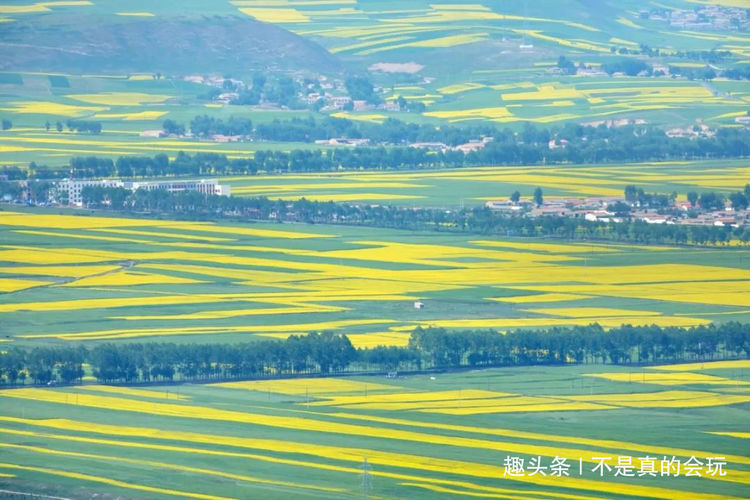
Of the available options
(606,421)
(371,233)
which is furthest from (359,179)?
(606,421)

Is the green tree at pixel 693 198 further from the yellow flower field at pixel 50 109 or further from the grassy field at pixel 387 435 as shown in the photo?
the yellow flower field at pixel 50 109

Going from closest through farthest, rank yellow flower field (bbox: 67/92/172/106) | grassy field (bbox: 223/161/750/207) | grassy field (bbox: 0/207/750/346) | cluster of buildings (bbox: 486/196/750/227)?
grassy field (bbox: 0/207/750/346), cluster of buildings (bbox: 486/196/750/227), grassy field (bbox: 223/161/750/207), yellow flower field (bbox: 67/92/172/106)

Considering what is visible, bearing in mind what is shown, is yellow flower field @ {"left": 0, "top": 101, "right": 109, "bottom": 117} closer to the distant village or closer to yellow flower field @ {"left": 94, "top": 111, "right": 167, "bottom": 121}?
yellow flower field @ {"left": 94, "top": 111, "right": 167, "bottom": 121}

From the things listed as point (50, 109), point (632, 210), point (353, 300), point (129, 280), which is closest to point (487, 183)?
point (632, 210)

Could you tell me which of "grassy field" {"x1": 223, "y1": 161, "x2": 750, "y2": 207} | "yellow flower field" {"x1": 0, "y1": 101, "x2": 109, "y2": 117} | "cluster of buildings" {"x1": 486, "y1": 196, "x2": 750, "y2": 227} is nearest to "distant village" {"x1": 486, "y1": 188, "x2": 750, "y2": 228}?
"cluster of buildings" {"x1": 486, "y1": 196, "x2": 750, "y2": 227}

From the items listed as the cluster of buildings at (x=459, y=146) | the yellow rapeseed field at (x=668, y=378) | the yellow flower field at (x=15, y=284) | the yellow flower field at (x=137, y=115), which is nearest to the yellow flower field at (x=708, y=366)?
the yellow rapeseed field at (x=668, y=378)

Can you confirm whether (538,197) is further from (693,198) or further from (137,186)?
(137,186)
